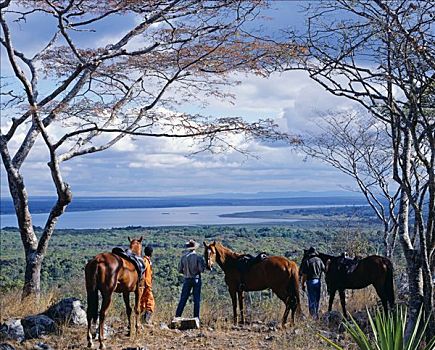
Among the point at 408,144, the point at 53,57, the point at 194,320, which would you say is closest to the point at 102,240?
the point at 53,57

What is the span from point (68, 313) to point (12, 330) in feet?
3.07

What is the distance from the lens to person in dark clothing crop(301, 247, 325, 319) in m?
12.2

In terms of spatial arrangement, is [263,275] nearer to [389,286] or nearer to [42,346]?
[389,286]

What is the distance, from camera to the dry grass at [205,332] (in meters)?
10.2

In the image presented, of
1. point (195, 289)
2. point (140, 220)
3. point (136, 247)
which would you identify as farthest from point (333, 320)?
point (140, 220)

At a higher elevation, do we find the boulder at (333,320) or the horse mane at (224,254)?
the horse mane at (224,254)

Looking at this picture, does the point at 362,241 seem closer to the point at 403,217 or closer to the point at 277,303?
the point at 277,303

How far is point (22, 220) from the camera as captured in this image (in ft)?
43.8

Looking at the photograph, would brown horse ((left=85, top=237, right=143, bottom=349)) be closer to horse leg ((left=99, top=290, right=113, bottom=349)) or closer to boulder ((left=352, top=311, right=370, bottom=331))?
horse leg ((left=99, top=290, right=113, bottom=349))

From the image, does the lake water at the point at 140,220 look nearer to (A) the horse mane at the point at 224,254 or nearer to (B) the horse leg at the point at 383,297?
(A) the horse mane at the point at 224,254

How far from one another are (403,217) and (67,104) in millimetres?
6170

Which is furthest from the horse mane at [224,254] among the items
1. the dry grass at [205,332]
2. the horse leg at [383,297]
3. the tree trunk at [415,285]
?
the tree trunk at [415,285]

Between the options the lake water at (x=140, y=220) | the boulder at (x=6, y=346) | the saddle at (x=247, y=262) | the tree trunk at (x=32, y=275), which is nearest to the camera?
the boulder at (x=6, y=346)

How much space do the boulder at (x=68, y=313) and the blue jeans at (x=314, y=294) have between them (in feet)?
12.6
